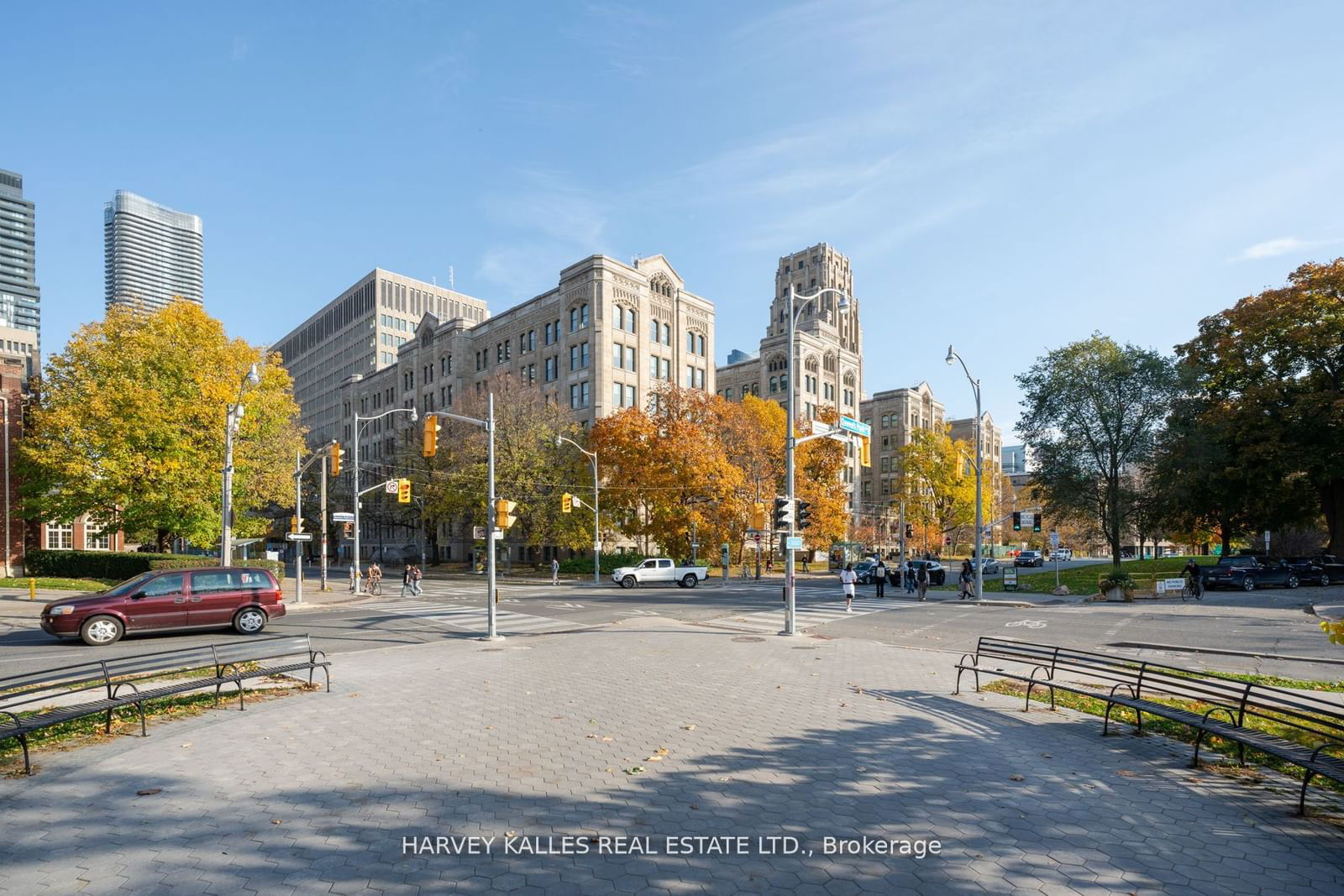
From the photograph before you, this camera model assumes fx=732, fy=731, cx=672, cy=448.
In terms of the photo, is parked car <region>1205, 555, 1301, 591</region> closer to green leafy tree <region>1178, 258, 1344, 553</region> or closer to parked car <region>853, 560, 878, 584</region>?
green leafy tree <region>1178, 258, 1344, 553</region>

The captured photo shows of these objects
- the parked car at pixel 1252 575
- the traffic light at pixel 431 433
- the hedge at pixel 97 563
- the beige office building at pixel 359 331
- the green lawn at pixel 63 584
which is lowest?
the parked car at pixel 1252 575

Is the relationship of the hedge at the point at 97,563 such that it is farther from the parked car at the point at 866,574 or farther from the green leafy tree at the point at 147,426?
the parked car at the point at 866,574

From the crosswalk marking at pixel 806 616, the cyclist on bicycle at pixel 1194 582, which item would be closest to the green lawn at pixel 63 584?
the crosswalk marking at pixel 806 616

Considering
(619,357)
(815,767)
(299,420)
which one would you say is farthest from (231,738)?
(299,420)

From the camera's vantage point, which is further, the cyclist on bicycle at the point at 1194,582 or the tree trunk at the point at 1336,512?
the tree trunk at the point at 1336,512

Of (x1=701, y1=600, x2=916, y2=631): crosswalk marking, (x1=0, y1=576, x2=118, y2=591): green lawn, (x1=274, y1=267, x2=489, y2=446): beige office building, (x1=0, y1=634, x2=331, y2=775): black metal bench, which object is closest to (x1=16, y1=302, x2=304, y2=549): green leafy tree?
(x1=0, y1=576, x2=118, y2=591): green lawn

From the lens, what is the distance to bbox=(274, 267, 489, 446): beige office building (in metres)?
108

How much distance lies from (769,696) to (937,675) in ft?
12.9

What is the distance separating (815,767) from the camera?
7480 mm

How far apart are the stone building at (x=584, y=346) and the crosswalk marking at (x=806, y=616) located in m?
32.6

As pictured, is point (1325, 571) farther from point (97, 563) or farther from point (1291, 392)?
point (97, 563)

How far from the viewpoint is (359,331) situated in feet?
366

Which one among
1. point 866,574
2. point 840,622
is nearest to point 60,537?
point 866,574

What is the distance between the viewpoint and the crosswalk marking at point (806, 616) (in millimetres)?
21641
